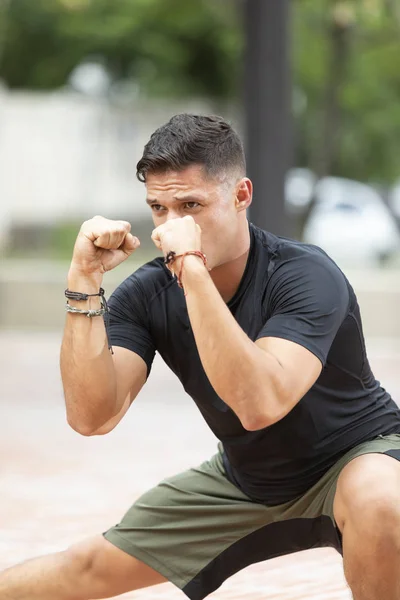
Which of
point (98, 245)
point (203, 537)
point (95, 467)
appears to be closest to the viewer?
point (98, 245)

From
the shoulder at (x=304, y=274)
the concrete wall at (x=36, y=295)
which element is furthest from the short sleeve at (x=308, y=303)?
the concrete wall at (x=36, y=295)

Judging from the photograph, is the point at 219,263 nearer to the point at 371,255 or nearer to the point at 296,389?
the point at 296,389

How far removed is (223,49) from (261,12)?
7.08 m

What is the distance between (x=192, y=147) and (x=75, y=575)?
4.45 ft

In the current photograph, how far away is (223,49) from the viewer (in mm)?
16625

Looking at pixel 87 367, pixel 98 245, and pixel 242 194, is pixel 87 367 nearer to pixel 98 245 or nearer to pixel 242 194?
pixel 98 245

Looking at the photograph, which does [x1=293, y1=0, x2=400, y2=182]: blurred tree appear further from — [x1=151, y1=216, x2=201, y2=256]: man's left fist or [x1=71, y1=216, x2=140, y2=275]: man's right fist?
[x1=151, y1=216, x2=201, y2=256]: man's left fist

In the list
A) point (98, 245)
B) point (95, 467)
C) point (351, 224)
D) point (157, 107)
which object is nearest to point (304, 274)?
point (98, 245)

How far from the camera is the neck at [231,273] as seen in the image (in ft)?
11.1

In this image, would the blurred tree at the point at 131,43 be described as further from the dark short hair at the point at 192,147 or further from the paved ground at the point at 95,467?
the dark short hair at the point at 192,147

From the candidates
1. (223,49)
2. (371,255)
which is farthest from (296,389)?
(223,49)

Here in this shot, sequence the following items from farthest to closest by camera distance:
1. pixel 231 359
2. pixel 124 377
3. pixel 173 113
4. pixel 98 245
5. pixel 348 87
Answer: pixel 348 87, pixel 173 113, pixel 124 377, pixel 98 245, pixel 231 359

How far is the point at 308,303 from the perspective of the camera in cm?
316

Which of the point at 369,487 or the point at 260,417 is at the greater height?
the point at 260,417
